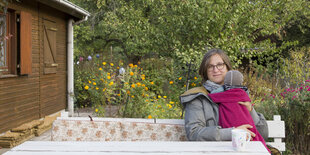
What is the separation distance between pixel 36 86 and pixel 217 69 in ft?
15.8

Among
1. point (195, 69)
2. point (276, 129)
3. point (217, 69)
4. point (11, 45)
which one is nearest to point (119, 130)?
point (217, 69)

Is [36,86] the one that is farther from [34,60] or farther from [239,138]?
[239,138]

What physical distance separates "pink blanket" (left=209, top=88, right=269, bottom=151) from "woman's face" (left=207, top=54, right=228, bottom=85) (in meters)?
0.28

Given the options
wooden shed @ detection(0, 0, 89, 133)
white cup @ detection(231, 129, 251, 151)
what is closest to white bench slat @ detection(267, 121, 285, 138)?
white cup @ detection(231, 129, 251, 151)

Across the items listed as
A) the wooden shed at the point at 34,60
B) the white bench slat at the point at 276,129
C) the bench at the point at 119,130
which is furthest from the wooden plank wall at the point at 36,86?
the white bench slat at the point at 276,129

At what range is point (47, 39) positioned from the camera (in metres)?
6.88

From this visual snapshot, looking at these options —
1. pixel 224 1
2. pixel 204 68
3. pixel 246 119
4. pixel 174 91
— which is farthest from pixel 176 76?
pixel 246 119

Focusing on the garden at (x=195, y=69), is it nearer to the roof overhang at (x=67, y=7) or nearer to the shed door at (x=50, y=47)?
the shed door at (x=50, y=47)

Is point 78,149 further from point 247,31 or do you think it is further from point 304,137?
point 247,31

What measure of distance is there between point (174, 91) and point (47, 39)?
3017 mm

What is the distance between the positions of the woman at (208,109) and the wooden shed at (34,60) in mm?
2944

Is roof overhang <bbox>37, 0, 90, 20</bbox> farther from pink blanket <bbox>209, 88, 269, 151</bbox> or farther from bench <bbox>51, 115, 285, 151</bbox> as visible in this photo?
pink blanket <bbox>209, 88, 269, 151</bbox>

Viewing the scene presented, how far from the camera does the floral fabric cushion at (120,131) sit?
8.68ft

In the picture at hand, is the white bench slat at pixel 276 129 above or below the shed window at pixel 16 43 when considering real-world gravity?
below
